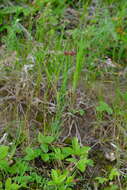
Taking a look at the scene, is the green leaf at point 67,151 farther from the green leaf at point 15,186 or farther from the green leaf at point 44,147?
the green leaf at point 15,186

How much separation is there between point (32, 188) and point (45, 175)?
98mm

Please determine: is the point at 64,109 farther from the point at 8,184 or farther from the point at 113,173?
the point at 8,184

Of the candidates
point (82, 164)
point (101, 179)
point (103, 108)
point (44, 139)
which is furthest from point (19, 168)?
point (103, 108)

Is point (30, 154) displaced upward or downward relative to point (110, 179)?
upward

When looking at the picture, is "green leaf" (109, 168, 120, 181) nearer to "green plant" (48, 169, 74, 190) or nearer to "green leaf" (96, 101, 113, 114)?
"green plant" (48, 169, 74, 190)

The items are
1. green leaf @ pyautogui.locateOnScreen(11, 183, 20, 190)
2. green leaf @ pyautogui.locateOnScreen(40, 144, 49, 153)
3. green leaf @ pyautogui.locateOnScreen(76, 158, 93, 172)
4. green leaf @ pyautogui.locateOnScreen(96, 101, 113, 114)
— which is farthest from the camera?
green leaf @ pyautogui.locateOnScreen(96, 101, 113, 114)

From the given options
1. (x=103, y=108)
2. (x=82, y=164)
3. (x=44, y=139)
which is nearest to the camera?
(x=82, y=164)

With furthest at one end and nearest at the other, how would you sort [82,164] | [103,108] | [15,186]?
1. [103,108]
2. [82,164]
3. [15,186]

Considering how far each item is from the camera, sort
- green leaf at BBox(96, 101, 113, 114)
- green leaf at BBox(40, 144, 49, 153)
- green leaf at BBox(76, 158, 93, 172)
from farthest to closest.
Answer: green leaf at BBox(96, 101, 113, 114) < green leaf at BBox(40, 144, 49, 153) < green leaf at BBox(76, 158, 93, 172)

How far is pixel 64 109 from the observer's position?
1969mm

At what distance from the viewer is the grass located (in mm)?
1706

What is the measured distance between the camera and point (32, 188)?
1648 millimetres

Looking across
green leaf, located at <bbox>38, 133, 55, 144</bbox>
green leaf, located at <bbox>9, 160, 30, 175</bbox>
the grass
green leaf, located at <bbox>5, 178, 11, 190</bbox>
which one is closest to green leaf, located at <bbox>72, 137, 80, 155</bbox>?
the grass

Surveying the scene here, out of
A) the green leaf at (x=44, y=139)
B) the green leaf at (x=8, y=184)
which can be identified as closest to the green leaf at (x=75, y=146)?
the green leaf at (x=44, y=139)
